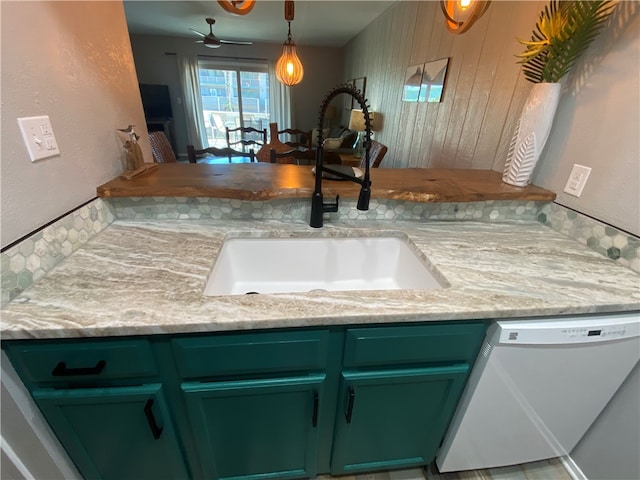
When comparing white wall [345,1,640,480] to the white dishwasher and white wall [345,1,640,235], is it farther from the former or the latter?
the white dishwasher

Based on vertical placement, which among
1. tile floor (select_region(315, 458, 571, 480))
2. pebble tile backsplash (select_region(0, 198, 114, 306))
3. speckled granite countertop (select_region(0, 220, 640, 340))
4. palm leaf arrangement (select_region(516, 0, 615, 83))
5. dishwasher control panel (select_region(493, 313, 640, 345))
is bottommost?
tile floor (select_region(315, 458, 571, 480))

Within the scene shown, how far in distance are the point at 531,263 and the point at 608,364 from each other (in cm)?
A: 37

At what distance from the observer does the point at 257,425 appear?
0.89 m

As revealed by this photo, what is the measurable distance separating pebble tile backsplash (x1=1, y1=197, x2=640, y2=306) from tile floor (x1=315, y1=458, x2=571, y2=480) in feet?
3.05

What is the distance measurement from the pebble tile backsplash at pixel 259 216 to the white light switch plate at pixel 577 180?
7 centimetres

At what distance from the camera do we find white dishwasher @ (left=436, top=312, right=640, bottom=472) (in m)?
0.80

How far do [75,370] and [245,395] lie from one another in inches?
16.2

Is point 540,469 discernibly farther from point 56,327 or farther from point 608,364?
point 56,327

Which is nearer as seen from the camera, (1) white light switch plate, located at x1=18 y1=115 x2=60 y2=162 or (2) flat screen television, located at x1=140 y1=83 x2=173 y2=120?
(1) white light switch plate, located at x1=18 y1=115 x2=60 y2=162

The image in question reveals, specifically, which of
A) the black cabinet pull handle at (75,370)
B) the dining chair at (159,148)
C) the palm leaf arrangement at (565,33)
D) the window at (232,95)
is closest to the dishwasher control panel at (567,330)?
the palm leaf arrangement at (565,33)

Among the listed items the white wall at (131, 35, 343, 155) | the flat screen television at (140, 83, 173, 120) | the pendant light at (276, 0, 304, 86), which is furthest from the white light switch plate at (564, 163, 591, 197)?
the flat screen television at (140, 83, 173, 120)

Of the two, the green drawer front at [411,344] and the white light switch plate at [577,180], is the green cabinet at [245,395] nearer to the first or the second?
the green drawer front at [411,344]

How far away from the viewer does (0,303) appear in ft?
2.19

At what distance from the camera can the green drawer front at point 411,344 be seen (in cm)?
77
